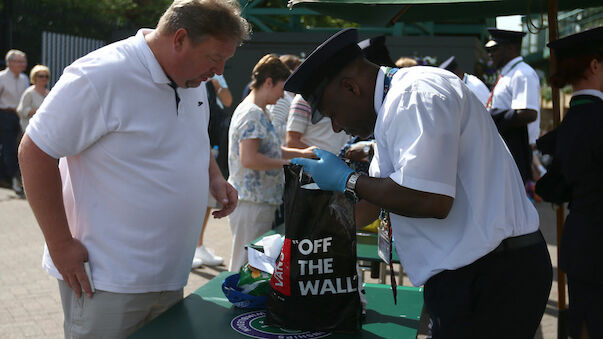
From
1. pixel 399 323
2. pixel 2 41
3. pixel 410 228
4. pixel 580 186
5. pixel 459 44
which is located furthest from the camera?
pixel 2 41

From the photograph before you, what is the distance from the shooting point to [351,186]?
190 cm

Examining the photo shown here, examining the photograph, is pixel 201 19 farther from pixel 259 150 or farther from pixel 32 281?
pixel 32 281

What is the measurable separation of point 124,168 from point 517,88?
4.04m

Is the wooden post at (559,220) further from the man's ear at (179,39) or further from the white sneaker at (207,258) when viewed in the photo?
the white sneaker at (207,258)

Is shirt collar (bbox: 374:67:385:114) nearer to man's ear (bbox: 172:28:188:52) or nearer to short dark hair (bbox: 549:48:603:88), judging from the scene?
man's ear (bbox: 172:28:188:52)

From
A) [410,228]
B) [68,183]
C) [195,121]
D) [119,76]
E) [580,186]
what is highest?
[119,76]

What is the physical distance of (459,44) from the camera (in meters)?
9.78

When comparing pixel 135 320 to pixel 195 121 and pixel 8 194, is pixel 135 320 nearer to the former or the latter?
pixel 195 121

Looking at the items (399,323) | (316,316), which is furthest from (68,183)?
(399,323)

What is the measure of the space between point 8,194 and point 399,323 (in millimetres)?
9095

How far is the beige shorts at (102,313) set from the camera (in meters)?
2.12

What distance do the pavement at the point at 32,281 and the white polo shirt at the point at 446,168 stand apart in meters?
2.27

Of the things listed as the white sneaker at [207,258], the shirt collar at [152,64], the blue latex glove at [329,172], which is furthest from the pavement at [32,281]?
the shirt collar at [152,64]

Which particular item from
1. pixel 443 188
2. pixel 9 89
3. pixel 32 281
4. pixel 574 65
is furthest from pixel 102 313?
pixel 9 89
